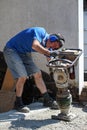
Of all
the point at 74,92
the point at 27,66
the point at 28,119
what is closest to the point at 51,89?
the point at 74,92

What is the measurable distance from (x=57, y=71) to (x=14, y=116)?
1133mm

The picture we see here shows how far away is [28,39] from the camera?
673 cm

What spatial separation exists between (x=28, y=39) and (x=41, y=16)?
1.32 m

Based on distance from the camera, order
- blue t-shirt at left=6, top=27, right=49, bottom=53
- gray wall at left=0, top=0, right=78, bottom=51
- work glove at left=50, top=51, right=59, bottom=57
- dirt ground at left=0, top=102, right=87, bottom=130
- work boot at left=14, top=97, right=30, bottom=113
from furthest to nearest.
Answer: gray wall at left=0, top=0, right=78, bottom=51, work boot at left=14, top=97, right=30, bottom=113, blue t-shirt at left=6, top=27, right=49, bottom=53, work glove at left=50, top=51, right=59, bottom=57, dirt ground at left=0, top=102, right=87, bottom=130

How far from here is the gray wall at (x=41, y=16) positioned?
7707 millimetres

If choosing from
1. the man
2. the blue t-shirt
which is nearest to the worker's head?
the man

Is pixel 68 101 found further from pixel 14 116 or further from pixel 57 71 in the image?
pixel 14 116

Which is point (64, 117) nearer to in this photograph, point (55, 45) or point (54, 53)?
point (54, 53)

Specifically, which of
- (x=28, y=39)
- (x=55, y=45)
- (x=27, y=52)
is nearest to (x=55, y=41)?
(x=55, y=45)

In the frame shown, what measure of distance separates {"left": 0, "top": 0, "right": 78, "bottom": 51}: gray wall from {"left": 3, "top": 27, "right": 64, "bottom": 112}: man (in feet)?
3.17

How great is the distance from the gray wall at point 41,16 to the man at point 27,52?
0.97m

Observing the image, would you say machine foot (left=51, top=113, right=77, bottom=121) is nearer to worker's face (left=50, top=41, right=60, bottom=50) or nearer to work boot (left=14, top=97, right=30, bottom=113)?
work boot (left=14, top=97, right=30, bottom=113)

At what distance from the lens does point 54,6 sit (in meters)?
7.79

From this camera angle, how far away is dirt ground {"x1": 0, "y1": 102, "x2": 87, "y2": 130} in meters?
6.17
